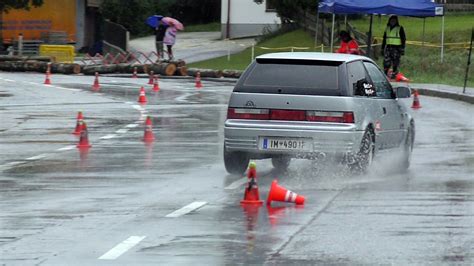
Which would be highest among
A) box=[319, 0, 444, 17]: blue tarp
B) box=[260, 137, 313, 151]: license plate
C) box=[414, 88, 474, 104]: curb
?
box=[319, 0, 444, 17]: blue tarp

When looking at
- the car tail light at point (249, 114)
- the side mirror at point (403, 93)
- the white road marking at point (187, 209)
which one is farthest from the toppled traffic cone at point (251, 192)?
the side mirror at point (403, 93)

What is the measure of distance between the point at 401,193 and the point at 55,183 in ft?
13.7

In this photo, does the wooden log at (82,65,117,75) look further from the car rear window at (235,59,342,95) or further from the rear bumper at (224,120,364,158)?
the rear bumper at (224,120,364,158)

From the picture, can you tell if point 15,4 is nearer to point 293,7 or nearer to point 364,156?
point 293,7

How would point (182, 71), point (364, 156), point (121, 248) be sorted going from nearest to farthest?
1. point (121, 248)
2. point (364, 156)
3. point (182, 71)

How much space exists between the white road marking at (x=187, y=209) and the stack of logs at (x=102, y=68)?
2753 cm

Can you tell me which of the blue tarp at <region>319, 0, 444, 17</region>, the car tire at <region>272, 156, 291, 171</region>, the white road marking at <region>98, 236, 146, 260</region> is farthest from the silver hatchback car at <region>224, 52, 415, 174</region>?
the blue tarp at <region>319, 0, 444, 17</region>

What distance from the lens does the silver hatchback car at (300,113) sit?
1443cm

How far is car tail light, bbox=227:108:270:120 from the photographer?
14547mm

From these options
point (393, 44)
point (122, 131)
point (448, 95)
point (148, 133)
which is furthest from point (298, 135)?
point (393, 44)

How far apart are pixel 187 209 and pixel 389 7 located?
25.3 metres

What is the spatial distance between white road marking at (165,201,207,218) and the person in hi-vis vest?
24652 mm

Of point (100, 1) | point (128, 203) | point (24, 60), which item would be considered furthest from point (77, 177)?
point (100, 1)

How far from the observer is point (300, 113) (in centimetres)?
1446
